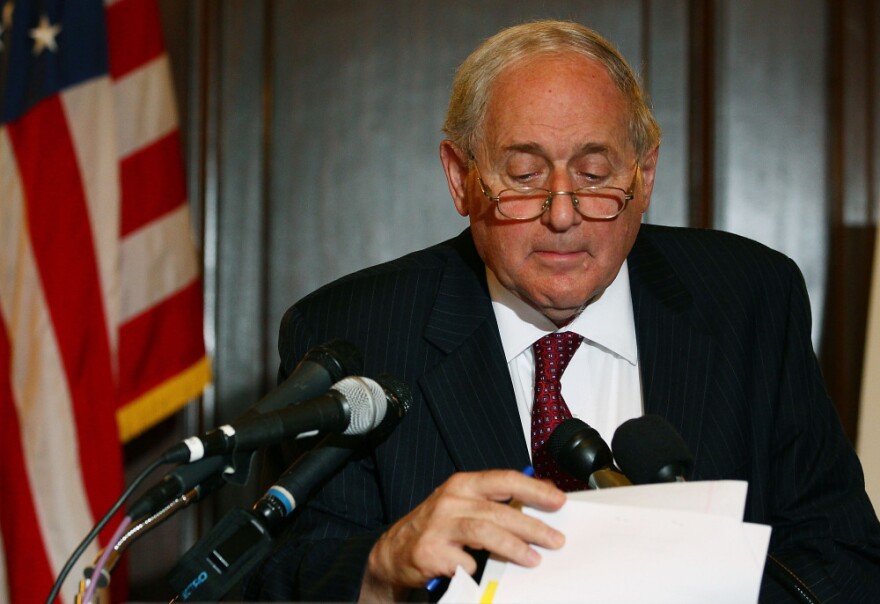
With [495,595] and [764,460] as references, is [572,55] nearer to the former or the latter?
[764,460]

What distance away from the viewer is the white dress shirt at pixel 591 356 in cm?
199

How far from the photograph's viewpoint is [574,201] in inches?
71.3

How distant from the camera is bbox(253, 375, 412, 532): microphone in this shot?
129 centimetres

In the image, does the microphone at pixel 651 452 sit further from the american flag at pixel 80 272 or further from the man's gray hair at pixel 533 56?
the american flag at pixel 80 272

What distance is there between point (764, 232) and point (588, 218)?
1.43 m

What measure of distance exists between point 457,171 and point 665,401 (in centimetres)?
62

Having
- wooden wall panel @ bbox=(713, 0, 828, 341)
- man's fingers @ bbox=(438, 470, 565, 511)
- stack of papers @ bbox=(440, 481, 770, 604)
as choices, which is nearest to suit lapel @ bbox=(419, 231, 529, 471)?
man's fingers @ bbox=(438, 470, 565, 511)

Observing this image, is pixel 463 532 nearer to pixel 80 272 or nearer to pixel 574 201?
pixel 574 201

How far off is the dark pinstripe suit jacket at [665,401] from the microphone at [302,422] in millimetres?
382

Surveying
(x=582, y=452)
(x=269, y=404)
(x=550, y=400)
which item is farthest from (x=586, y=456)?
(x=550, y=400)

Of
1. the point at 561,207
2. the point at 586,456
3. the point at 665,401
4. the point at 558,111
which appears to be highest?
the point at 558,111

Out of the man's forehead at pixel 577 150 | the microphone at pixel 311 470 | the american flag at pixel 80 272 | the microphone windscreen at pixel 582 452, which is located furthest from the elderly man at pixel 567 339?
the american flag at pixel 80 272

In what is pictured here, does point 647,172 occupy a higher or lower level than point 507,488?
higher

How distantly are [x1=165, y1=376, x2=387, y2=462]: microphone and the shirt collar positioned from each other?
26.8 inches
